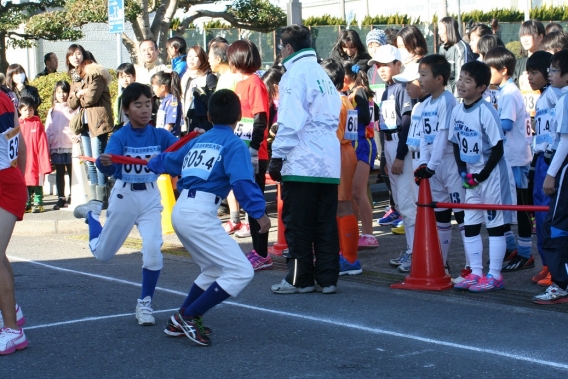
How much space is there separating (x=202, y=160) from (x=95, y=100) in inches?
288

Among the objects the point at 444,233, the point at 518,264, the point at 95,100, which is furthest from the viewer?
the point at 95,100

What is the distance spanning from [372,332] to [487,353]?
90cm

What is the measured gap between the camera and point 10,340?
5820 millimetres

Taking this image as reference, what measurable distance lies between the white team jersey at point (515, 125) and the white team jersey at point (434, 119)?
2.16 ft

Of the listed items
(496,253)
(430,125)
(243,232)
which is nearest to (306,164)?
(430,125)

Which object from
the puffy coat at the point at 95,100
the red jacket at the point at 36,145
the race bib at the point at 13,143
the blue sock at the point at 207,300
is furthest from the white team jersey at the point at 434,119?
the red jacket at the point at 36,145

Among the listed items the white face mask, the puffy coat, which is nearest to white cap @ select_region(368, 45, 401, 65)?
the puffy coat

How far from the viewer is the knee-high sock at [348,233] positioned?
8.56 meters

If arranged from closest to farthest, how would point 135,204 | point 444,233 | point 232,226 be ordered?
1. point 135,204
2. point 444,233
3. point 232,226

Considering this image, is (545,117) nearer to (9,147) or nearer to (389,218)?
(389,218)

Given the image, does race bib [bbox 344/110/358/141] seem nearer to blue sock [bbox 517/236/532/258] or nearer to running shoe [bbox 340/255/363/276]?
running shoe [bbox 340/255/363/276]

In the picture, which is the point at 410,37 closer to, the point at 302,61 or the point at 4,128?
the point at 302,61

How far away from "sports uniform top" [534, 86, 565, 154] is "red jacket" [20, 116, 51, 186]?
814 cm

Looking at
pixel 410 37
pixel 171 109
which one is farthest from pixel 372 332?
pixel 171 109
